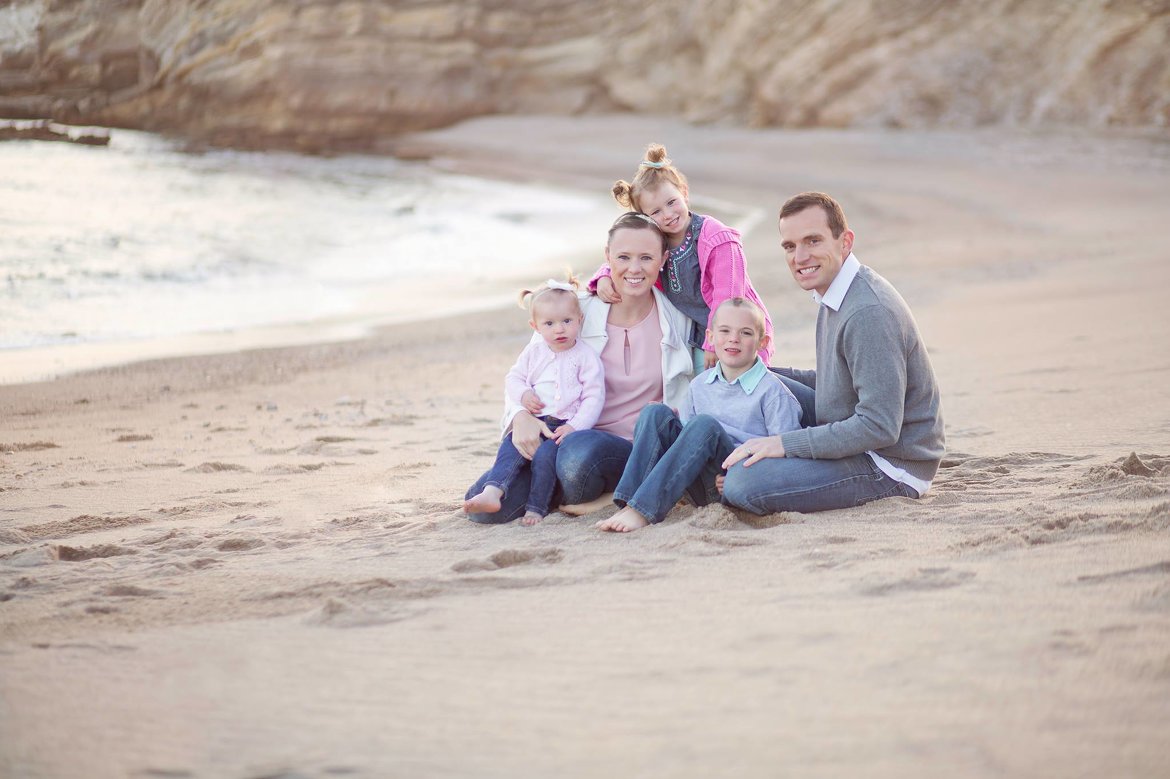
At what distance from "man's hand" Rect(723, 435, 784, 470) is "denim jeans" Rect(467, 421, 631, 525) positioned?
0.48 meters

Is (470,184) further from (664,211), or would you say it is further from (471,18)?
(664,211)

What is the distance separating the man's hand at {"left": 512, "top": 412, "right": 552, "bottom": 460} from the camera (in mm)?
4031

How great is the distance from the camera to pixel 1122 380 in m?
5.54

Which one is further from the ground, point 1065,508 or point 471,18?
point 471,18

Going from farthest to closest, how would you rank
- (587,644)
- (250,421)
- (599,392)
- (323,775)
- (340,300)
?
(340,300) → (250,421) → (599,392) → (587,644) → (323,775)

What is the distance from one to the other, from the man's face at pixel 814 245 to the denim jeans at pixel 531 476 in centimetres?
113

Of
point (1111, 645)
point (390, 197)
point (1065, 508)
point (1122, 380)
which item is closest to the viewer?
point (1111, 645)

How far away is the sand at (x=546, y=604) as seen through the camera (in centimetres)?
207

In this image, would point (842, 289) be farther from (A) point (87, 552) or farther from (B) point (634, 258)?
(A) point (87, 552)

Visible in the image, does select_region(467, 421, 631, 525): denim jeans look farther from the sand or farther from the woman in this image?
the sand

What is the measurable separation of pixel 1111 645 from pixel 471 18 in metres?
34.9

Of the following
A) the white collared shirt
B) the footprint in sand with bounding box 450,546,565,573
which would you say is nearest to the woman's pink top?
the white collared shirt

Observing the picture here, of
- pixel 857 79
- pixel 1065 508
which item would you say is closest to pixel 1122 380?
pixel 1065 508

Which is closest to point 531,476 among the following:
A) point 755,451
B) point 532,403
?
point 532,403
